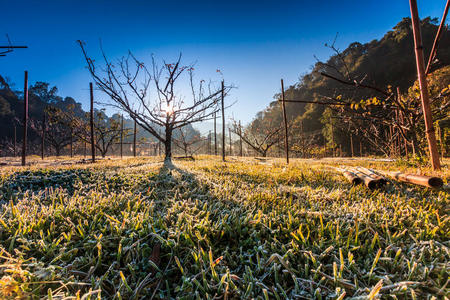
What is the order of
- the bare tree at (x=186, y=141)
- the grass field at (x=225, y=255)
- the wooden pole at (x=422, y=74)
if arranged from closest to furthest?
the grass field at (x=225, y=255) → the wooden pole at (x=422, y=74) → the bare tree at (x=186, y=141)

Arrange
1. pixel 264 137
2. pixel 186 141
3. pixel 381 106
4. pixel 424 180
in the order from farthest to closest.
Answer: pixel 186 141 → pixel 264 137 → pixel 381 106 → pixel 424 180

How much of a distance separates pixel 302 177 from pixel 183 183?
2.83m

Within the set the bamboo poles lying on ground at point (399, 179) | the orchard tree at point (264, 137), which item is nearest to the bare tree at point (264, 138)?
the orchard tree at point (264, 137)

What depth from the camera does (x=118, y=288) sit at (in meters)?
→ 1.19

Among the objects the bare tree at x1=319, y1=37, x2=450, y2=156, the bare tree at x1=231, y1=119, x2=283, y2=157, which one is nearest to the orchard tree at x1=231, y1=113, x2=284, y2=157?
the bare tree at x1=231, y1=119, x2=283, y2=157

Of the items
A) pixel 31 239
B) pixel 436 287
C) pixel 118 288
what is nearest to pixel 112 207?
pixel 31 239

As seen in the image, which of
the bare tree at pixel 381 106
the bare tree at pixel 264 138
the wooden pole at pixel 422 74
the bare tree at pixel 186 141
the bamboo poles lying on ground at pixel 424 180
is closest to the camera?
the bamboo poles lying on ground at pixel 424 180

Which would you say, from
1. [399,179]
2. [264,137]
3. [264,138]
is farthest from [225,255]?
[264,137]

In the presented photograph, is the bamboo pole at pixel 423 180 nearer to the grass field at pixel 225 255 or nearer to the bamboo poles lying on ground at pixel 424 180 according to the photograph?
the bamboo poles lying on ground at pixel 424 180

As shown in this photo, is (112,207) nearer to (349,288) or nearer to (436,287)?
(349,288)

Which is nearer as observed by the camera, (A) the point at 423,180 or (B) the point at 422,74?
(A) the point at 423,180

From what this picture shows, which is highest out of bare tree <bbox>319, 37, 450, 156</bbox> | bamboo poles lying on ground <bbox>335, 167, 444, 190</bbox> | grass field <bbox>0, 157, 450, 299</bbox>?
bare tree <bbox>319, 37, 450, 156</bbox>

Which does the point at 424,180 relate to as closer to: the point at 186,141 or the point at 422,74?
the point at 422,74

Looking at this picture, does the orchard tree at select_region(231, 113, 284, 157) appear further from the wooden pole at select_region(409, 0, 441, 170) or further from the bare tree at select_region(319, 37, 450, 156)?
the wooden pole at select_region(409, 0, 441, 170)
